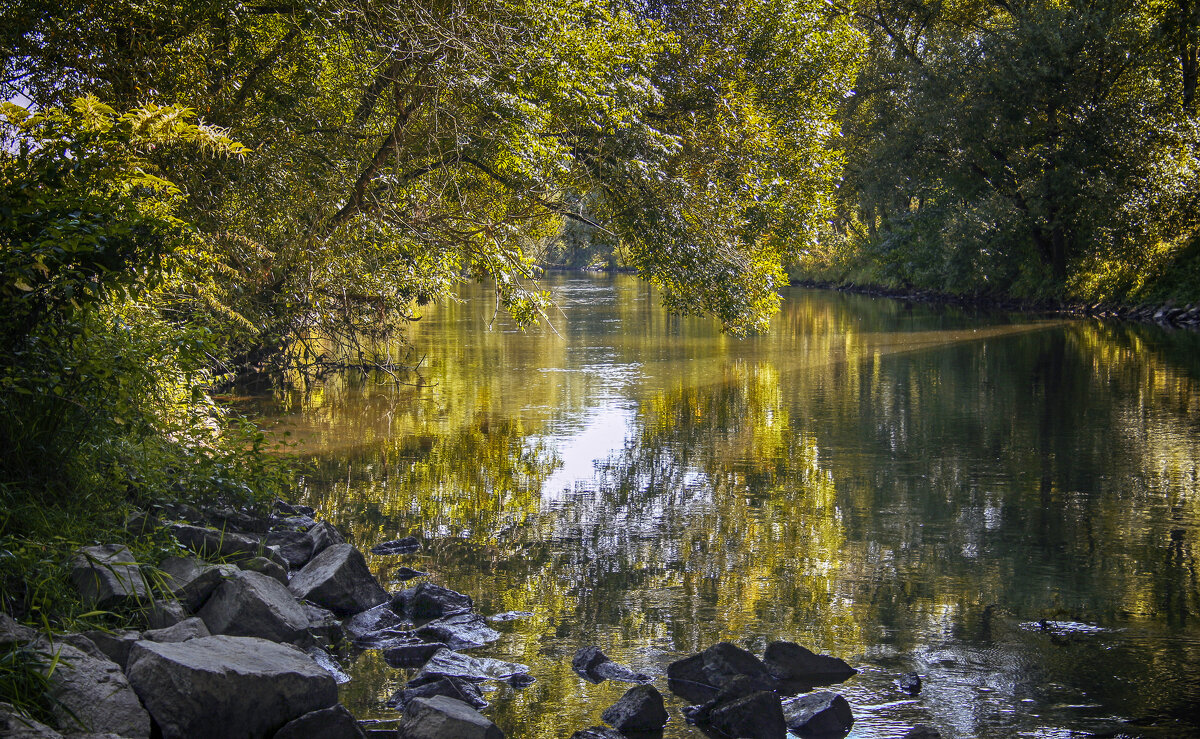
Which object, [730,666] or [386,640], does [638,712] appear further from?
[386,640]

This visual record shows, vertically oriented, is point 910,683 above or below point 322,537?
below

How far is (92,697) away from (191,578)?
183 centimetres

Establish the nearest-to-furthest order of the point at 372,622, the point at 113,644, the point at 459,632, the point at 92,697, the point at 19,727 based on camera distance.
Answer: the point at 19,727, the point at 92,697, the point at 113,644, the point at 459,632, the point at 372,622

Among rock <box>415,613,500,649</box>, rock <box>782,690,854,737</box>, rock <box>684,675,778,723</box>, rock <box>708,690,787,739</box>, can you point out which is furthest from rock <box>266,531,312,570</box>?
rock <box>782,690,854,737</box>

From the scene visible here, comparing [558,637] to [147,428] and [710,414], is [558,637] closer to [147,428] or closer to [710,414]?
[147,428]

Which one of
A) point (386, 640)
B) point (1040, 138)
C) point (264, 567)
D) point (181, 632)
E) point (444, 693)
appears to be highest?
point (1040, 138)

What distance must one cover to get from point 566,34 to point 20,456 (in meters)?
9.68

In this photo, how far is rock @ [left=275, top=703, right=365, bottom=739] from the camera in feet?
17.3

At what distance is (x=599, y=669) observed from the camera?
6629mm

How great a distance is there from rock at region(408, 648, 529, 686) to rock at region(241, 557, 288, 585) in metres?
1.61

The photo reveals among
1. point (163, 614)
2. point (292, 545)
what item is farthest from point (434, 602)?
point (163, 614)

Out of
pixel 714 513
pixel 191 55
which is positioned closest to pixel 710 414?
pixel 714 513

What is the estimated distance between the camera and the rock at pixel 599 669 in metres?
6.55

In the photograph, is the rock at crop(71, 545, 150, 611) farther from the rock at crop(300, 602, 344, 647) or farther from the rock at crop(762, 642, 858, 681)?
the rock at crop(762, 642, 858, 681)
